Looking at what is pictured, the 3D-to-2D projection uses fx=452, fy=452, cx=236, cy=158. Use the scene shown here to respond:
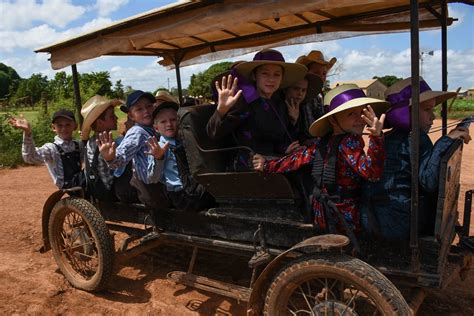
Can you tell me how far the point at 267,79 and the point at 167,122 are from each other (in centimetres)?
99

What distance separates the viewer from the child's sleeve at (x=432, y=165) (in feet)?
8.96

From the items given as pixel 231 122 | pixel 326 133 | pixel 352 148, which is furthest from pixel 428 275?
pixel 231 122

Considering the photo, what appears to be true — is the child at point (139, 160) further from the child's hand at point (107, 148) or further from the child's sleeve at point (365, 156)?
the child's sleeve at point (365, 156)

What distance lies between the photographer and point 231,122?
131 inches

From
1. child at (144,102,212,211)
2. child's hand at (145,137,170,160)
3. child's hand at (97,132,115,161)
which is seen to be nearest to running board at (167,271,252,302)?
child at (144,102,212,211)

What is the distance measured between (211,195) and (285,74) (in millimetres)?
1170

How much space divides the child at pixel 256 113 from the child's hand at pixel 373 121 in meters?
0.85

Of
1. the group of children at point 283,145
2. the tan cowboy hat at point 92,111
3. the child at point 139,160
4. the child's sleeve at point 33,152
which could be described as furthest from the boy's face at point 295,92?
the child's sleeve at point 33,152

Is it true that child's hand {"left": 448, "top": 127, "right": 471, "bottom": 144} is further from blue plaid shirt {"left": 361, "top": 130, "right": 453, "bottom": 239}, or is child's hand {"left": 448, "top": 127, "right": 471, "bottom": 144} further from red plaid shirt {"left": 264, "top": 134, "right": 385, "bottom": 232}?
red plaid shirt {"left": 264, "top": 134, "right": 385, "bottom": 232}

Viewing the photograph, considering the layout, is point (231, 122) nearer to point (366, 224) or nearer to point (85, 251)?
point (366, 224)

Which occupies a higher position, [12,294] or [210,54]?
[210,54]

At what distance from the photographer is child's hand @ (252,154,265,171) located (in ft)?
10.6

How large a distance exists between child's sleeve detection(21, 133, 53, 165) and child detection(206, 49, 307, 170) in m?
1.91

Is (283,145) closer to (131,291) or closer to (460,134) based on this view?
(460,134)
